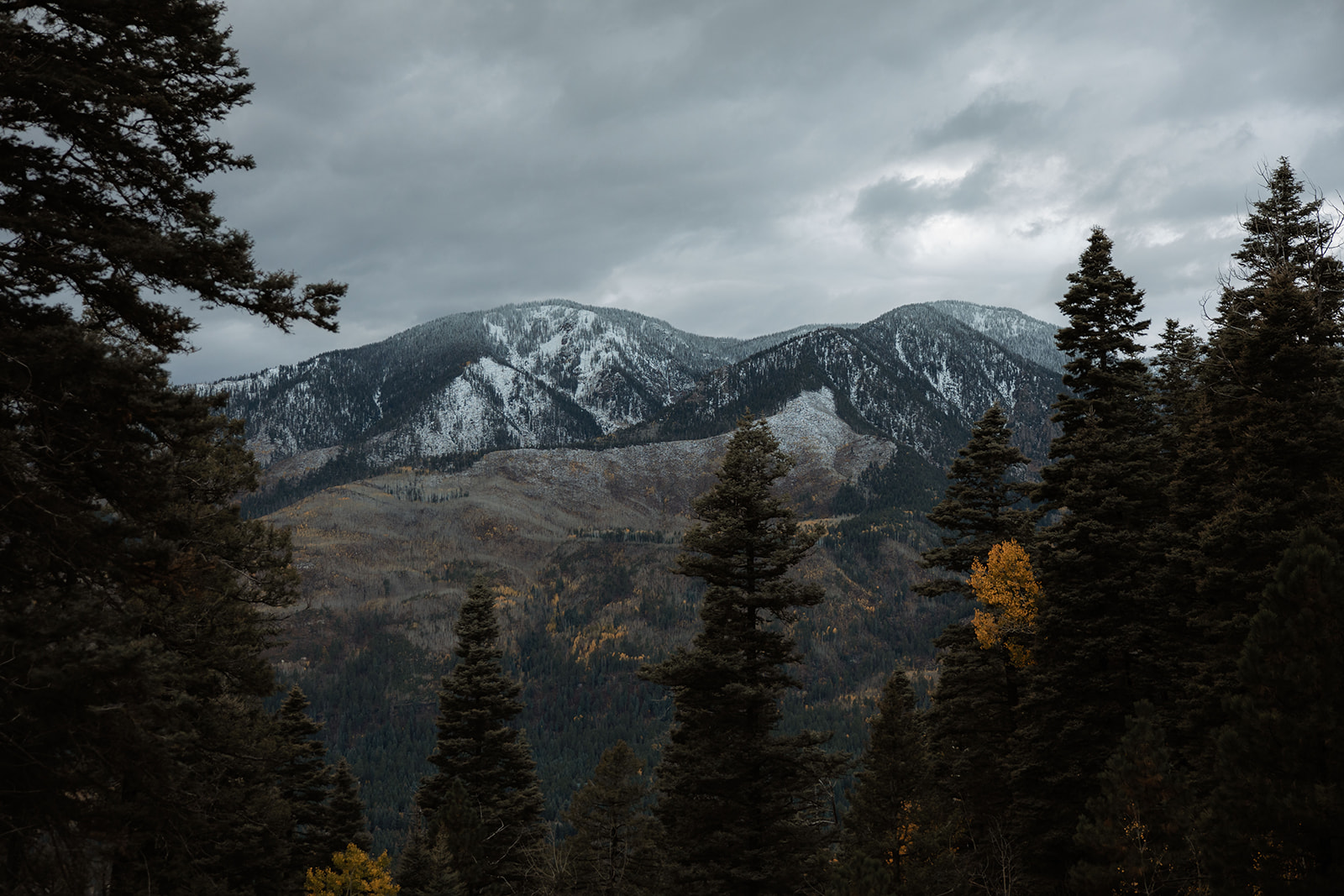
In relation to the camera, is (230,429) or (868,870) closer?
(868,870)

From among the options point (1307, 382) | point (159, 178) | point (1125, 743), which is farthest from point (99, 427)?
point (1307, 382)

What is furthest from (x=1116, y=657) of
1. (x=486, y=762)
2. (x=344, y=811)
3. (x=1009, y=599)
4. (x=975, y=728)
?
→ (x=344, y=811)

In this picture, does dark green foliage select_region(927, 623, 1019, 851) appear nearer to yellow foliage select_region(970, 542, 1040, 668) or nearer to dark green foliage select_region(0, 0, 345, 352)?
yellow foliage select_region(970, 542, 1040, 668)

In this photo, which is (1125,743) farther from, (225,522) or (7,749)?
(225,522)

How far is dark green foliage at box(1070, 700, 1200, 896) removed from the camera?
50.2 ft

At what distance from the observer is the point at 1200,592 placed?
18016mm

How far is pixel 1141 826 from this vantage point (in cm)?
1540

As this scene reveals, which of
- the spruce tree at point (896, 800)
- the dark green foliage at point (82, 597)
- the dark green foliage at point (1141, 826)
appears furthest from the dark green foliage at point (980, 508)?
the dark green foliage at point (82, 597)

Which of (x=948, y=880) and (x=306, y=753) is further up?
(x=306, y=753)

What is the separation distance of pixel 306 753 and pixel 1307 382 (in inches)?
1280

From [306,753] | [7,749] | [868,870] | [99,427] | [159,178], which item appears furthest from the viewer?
[306,753]

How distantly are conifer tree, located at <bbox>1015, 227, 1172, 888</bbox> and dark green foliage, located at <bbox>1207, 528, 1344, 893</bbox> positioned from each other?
22.4 ft

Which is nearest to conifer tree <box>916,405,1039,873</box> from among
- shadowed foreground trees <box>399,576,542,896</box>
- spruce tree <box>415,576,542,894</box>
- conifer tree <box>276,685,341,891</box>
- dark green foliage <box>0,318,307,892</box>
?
shadowed foreground trees <box>399,576,542,896</box>

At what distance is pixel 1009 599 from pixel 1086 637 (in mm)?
2967
